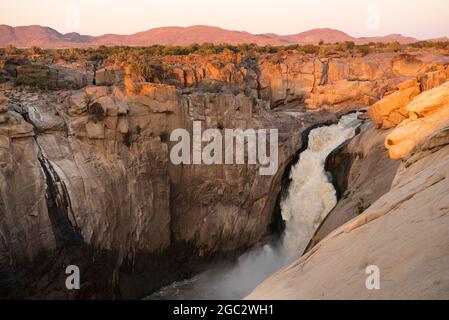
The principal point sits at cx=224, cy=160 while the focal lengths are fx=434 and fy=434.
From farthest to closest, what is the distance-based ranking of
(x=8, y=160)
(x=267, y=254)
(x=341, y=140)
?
(x=341, y=140) < (x=267, y=254) < (x=8, y=160)

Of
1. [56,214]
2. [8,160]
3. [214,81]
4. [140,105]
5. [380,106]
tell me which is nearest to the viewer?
[8,160]

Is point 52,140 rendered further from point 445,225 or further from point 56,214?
point 445,225

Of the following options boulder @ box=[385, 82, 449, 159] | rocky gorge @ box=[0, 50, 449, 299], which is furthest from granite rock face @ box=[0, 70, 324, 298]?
boulder @ box=[385, 82, 449, 159]

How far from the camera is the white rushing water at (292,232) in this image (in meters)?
17.0

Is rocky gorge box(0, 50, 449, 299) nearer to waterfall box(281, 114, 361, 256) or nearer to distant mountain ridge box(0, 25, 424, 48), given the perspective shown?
waterfall box(281, 114, 361, 256)

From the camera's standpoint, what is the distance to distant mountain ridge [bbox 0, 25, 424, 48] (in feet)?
233

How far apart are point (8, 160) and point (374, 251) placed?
33.2 ft

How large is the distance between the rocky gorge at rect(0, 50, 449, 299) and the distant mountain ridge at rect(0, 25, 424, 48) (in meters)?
58.6

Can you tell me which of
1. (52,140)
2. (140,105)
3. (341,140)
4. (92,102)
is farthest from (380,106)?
(52,140)

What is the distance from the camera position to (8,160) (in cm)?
1191

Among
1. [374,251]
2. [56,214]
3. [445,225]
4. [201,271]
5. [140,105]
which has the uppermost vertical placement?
[140,105]

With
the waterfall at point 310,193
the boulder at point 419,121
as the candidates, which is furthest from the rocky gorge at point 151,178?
the waterfall at point 310,193

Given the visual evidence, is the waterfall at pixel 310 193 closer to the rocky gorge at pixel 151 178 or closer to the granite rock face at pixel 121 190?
the rocky gorge at pixel 151 178

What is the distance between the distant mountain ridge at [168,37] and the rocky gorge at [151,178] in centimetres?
5857
